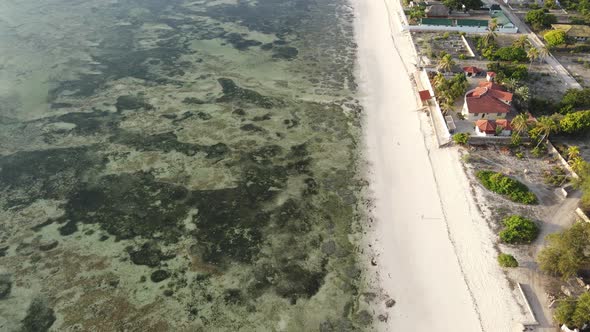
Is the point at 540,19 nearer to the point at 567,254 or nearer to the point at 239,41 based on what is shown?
the point at 239,41

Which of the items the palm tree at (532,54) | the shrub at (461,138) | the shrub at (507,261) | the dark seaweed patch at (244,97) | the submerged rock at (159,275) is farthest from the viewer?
the palm tree at (532,54)

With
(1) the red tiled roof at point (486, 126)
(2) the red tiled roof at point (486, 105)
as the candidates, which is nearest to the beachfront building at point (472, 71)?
(2) the red tiled roof at point (486, 105)

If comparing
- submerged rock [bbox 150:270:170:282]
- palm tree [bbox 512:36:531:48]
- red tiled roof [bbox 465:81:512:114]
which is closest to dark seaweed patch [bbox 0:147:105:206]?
submerged rock [bbox 150:270:170:282]

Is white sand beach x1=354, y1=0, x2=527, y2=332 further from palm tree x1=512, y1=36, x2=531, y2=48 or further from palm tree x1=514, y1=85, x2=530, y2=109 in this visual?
palm tree x1=512, y1=36, x2=531, y2=48

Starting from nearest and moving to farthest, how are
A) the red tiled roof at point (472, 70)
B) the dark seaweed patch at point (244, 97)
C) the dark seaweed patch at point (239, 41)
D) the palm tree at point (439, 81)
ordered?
the palm tree at point (439, 81) → the dark seaweed patch at point (244, 97) → the red tiled roof at point (472, 70) → the dark seaweed patch at point (239, 41)

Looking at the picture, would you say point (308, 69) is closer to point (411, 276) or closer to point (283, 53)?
point (283, 53)

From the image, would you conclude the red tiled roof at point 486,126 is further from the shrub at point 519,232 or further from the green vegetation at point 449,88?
the shrub at point 519,232

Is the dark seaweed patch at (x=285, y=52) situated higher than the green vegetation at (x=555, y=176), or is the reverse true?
the dark seaweed patch at (x=285, y=52)
